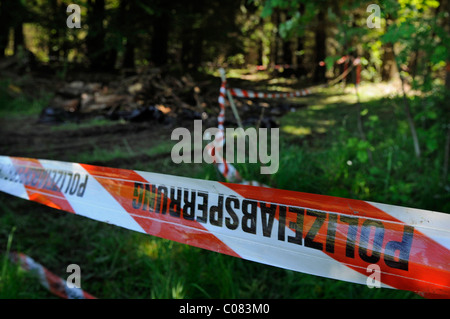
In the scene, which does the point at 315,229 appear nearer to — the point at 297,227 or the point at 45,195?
the point at 297,227

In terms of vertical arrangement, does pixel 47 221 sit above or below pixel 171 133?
below

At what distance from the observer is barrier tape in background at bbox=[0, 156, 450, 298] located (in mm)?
1670

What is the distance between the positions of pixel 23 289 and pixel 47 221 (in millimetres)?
1249

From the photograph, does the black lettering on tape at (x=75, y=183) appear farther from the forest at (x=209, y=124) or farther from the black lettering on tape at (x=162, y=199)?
the forest at (x=209, y=124)

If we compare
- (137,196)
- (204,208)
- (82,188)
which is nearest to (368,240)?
(204,208)

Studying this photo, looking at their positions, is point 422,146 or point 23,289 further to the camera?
point 422,146

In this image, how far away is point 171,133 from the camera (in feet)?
27.5

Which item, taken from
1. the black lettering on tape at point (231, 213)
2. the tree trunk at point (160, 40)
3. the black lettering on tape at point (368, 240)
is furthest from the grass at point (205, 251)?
the tree trunk at point (160, 40)

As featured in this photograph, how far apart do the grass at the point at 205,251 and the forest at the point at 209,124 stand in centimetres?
2

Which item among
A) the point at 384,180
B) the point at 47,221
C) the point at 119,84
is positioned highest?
the point at 119,84

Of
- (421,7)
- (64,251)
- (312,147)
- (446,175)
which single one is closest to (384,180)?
(446,175)

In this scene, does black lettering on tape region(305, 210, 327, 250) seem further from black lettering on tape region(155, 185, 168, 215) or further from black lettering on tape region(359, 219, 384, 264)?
black lettering on tape region(155, 185, 168, 215)

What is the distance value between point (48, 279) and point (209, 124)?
5.08 meters

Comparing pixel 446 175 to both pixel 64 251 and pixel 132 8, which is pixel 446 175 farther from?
pixel 132 8
